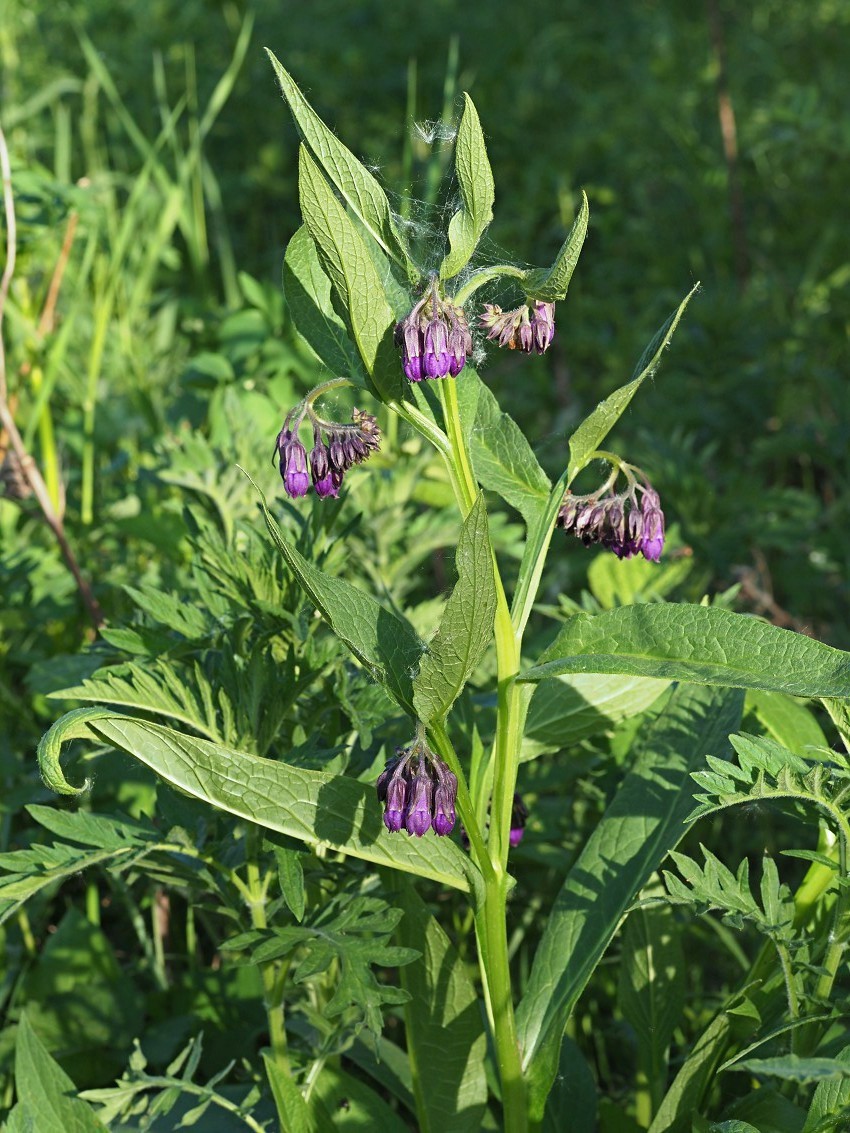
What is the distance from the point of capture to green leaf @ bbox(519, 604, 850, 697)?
1.17m

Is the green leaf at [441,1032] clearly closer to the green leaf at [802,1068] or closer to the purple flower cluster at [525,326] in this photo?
the green leaf at [802,1068]

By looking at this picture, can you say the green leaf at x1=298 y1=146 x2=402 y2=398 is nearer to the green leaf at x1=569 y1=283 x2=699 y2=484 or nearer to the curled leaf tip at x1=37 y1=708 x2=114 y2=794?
the green leaf at x1=569 y1=283 x2=699 y2=484

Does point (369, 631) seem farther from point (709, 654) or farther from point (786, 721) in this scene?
point (786, 721)

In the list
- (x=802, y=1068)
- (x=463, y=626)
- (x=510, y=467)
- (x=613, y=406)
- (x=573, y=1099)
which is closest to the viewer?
(x=802, y=1068)

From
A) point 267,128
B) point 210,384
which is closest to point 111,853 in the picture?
point 210,384

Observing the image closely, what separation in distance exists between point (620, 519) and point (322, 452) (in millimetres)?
372

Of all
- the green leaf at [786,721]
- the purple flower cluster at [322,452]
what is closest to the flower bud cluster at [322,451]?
the purple flower cluster at [322,452]

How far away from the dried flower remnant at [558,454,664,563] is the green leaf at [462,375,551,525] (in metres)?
0.05

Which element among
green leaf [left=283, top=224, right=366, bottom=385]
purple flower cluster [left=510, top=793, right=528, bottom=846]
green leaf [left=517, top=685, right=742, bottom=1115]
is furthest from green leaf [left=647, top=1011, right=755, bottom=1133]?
green leaf [left=283, top=224, right=366, bottom=385]

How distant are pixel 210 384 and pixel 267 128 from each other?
3.19 m

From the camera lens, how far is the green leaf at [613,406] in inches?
51.8

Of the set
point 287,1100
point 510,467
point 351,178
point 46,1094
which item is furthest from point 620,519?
point 46,1094

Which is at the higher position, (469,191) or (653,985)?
(469,191)

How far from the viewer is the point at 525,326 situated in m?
1.36
